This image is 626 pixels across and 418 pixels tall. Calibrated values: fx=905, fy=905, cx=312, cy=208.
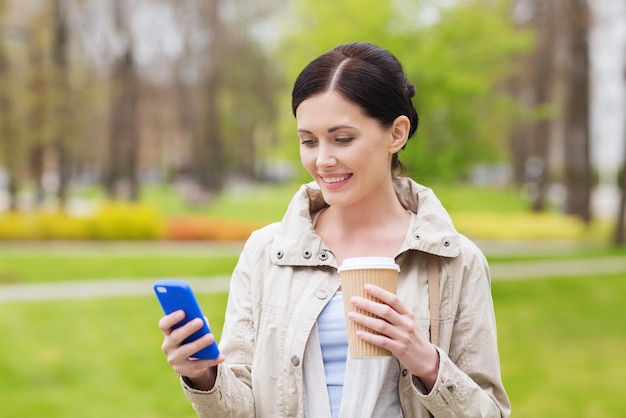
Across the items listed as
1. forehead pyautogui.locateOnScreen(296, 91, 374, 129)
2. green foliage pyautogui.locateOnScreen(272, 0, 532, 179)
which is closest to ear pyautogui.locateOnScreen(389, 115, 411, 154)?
forehead pyautogui.locateOnScreen(296, 91, 374, 129)

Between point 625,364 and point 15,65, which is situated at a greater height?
point 15,65

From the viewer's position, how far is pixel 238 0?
32.6m

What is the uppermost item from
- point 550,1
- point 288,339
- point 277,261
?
point 550,1

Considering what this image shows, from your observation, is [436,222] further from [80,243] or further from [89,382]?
[80,243]

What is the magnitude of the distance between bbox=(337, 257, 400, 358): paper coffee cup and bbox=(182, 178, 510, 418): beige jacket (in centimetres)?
21

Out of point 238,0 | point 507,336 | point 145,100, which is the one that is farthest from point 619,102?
point 145,100

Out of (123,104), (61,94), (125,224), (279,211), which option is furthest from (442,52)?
(123,104)

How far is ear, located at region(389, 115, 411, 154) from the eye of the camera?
2.42 m

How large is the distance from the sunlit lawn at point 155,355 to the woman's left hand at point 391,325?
20.5 feet

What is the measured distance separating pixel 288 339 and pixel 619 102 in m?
18.2

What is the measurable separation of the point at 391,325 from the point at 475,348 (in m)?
0.39

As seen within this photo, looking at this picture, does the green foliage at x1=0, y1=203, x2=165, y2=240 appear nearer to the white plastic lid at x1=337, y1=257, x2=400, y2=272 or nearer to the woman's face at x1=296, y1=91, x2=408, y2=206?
the woman's face at x1=296, y1=91, x2=408, y2=206

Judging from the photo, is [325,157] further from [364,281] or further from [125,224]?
[125,224]

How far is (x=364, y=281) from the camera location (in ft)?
6.77
